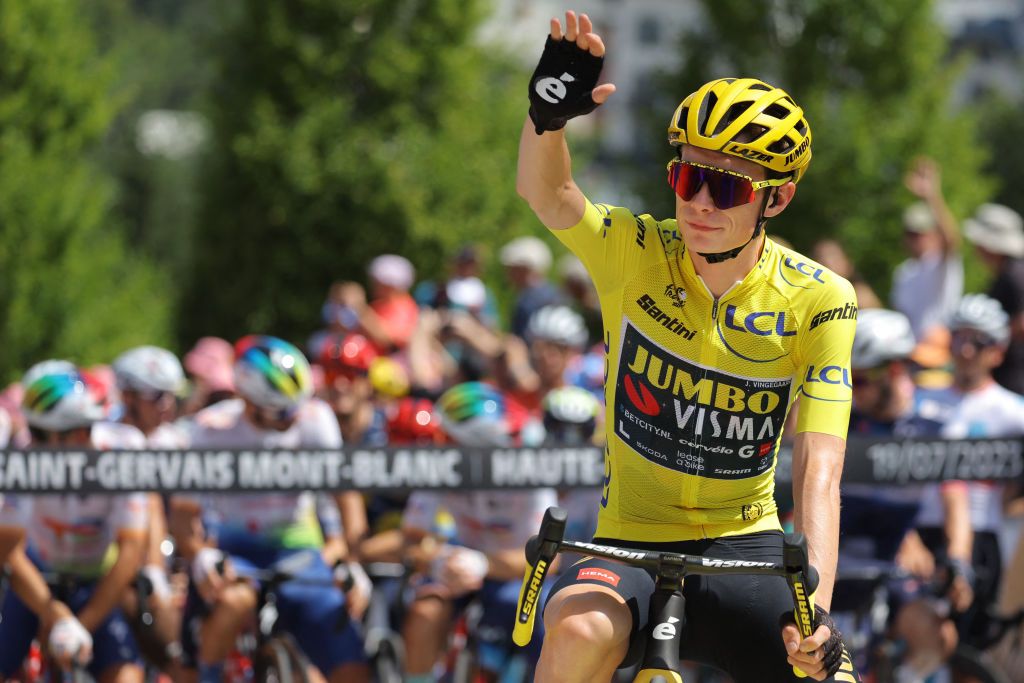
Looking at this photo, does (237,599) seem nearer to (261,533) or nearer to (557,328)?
(261,533)

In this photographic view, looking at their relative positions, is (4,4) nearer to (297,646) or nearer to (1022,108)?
(297,646)

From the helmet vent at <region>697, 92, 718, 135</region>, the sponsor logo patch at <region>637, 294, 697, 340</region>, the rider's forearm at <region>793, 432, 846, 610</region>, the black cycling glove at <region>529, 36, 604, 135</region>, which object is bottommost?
the rider's forearm at <region>793, 432, 846, 610</region>

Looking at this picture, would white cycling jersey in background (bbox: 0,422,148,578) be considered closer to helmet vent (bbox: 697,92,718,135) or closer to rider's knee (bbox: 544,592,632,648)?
rider's knee (bbox: 544,592,632,648)

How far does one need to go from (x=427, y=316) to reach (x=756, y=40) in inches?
319

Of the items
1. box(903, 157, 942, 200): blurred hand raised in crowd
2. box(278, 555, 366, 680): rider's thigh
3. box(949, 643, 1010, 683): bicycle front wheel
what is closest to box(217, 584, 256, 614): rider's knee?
box(278, 555, 366, 680): rider's thigh

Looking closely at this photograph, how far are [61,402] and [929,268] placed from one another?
643 cm

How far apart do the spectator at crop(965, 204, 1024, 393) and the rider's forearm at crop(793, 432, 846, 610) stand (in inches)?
223

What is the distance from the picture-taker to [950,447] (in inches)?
311

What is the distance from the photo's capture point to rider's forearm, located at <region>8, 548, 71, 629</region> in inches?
270

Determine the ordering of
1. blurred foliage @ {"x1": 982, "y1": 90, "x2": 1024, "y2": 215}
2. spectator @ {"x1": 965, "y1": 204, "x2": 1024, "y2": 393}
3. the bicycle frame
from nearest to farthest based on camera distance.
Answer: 1. the bicycle frame
2. spectator @ {"x1": 965, "y1": 204, "x2": 1024, "y2": 393}
3. blurred foliage @ {"x1": 982, "y1": 90, "x2": 1024, "y2": 215}

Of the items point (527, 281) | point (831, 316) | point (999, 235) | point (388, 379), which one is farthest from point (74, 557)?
point (999, 235)

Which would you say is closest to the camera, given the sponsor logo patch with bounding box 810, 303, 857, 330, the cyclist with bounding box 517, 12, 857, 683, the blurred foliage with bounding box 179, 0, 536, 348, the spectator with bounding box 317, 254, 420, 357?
the cyclist with bounding box 517, 12, 857, 683

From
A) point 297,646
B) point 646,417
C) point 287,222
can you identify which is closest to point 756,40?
point 287,222

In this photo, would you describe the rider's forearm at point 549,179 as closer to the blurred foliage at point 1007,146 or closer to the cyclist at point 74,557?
the cyclist at point 74,557
